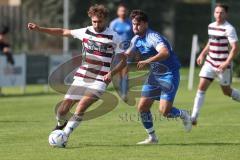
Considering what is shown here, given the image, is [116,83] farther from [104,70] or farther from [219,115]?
[104,70]

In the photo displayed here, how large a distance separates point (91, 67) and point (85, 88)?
342mm

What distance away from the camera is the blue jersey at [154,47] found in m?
12.8

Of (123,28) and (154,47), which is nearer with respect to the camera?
(154,47)

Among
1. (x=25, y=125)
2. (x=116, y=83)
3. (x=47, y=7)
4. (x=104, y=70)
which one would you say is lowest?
(x=47, y=7)

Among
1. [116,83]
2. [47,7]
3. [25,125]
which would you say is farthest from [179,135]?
[47,7]

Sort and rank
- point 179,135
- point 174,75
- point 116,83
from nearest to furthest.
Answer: point 174,75 < point 179,135 < point 116,83

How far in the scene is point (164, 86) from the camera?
43.5 feet

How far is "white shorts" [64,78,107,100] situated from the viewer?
1263 centimetres

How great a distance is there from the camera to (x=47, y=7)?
158 ft

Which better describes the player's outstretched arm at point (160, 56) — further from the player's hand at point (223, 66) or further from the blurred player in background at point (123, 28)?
the blurred player in background at point (123, 28)

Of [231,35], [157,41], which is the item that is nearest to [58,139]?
[157,41]

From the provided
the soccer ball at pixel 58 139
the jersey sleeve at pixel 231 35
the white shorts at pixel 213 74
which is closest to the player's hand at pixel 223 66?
the jersey sleeve at pixel 231 35

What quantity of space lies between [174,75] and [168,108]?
1.78 ft

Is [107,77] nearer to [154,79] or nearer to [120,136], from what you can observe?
[154,79]
